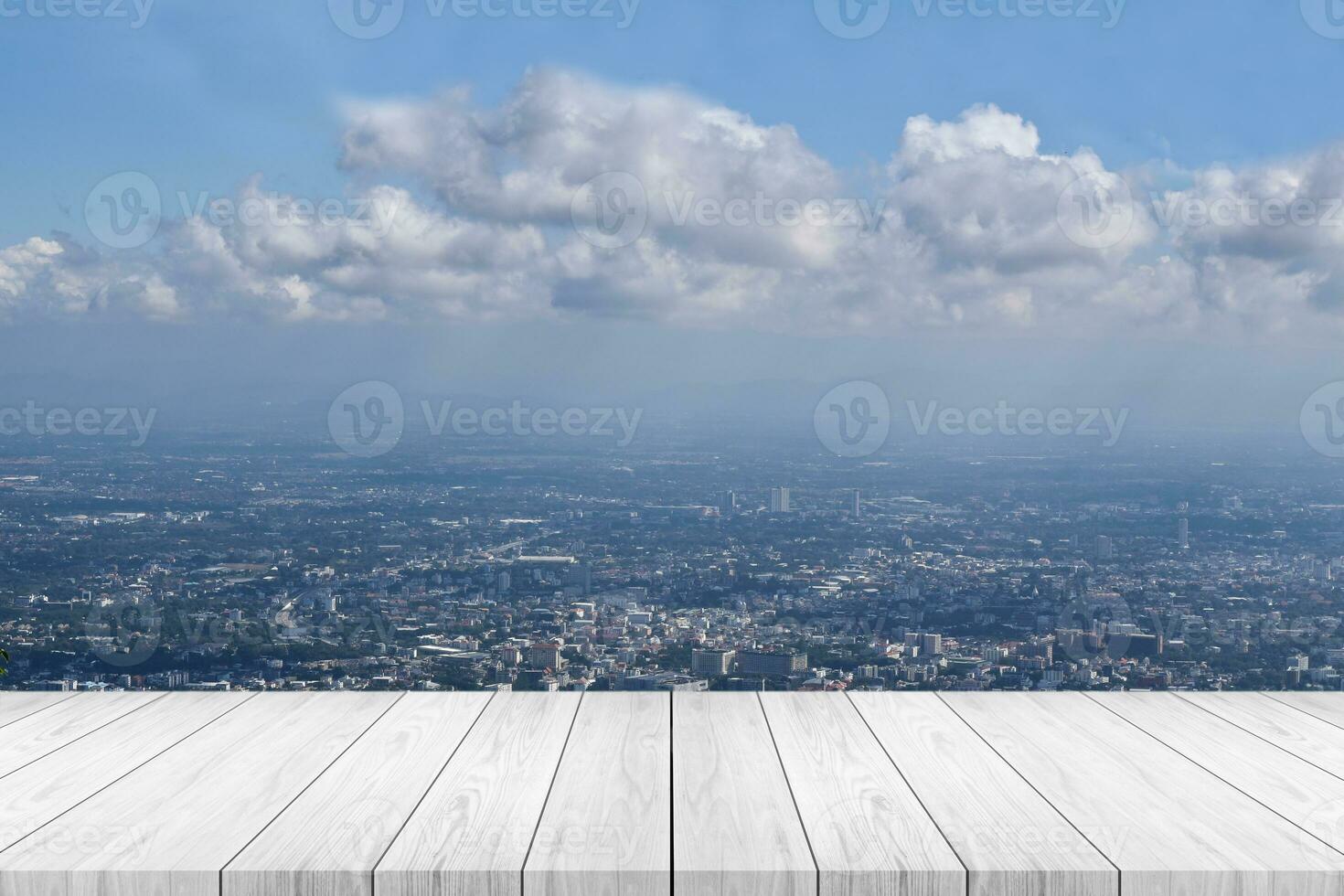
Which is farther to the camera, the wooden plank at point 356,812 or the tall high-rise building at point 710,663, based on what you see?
the tall high-rise building at point 710,663

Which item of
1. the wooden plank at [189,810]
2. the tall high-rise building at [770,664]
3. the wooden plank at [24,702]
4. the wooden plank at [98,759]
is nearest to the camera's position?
the wooden plank at [189,810]

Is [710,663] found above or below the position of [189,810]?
below

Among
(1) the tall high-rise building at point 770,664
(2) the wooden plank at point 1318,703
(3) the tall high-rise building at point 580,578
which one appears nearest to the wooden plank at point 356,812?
(1) the tall high-rise building at point 770,664

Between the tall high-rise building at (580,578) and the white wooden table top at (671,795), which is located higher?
the white wooden table top at (671,795)

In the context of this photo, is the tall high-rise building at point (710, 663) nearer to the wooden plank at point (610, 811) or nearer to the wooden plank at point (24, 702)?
the wooden plank at point (610, 811)

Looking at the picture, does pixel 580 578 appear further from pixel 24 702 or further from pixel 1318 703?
pixel 1318 703

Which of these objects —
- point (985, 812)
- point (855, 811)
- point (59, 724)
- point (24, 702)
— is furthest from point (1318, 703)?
point (24, 702)

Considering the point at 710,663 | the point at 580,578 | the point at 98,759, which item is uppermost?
the point at 98,759

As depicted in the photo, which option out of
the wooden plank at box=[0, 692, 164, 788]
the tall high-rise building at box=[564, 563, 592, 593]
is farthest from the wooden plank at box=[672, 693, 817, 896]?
the tall high-rise building at box=[564, 563, 592, 593]
